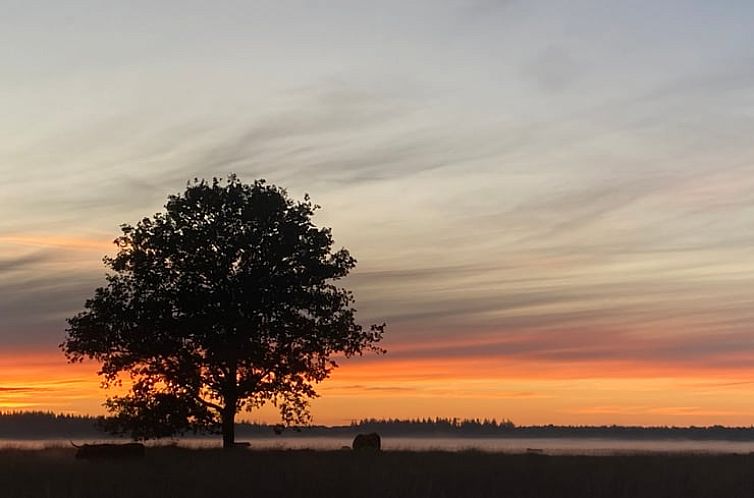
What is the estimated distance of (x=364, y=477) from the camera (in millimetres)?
30938

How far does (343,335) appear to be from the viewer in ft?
162

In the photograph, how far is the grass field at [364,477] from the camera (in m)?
28.5

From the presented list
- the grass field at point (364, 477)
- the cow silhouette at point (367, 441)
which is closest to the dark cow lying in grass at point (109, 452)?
the grass field at point (364, 477)

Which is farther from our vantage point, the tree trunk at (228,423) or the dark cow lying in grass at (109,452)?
the tree trunk at (228,423)

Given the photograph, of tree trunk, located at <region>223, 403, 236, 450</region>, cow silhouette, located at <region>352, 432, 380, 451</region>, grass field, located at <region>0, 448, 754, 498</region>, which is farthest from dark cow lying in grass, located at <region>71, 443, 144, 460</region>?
cow silhouette, located at <region>352, 432, 380, 451</region>

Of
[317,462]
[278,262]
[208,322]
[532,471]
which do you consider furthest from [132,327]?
[532,471]

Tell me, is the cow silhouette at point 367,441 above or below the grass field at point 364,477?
above

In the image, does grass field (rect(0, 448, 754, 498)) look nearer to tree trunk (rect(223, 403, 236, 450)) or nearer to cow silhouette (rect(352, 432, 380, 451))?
tree trunk (rect(223, 403, 236, 450))

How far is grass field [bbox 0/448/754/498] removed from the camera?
28.5 m

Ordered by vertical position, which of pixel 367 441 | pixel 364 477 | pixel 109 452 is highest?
pixel 367 441

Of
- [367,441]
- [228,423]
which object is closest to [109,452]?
[228,423]

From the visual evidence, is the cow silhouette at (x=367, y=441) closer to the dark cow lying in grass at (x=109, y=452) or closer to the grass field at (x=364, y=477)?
the grass field at (x=364, y=477)

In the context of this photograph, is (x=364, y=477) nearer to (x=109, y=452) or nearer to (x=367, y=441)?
(x=109, y=452)

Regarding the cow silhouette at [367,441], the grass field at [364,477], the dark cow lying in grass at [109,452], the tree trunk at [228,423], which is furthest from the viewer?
the cow silhouette at [367,441]
